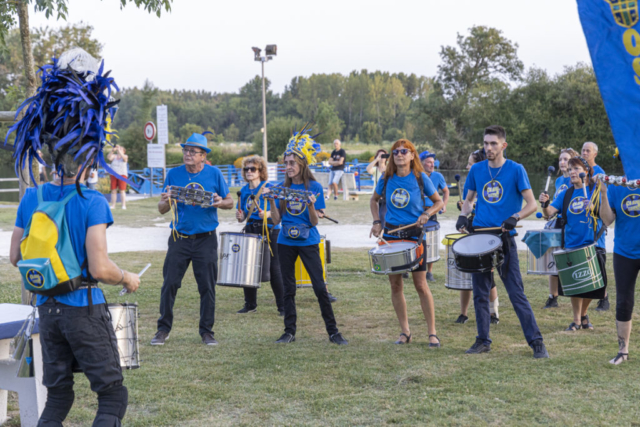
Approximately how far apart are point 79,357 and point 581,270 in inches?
188

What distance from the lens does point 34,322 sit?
3.89m

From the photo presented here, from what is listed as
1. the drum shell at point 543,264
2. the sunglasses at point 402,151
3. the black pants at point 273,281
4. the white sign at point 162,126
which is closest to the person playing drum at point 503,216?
the sunglasses at point 402,151

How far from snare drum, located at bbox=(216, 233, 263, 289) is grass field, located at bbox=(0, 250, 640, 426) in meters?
0.52

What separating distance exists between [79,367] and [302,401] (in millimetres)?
1850

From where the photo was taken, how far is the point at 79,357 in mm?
3377

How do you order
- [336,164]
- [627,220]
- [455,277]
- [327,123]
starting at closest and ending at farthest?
[627,220]
[455,277]
[336,164]
[327,123]

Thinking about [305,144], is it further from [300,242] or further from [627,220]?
[627,220]

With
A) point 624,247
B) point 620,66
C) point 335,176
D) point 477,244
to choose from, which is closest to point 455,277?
point 477,244

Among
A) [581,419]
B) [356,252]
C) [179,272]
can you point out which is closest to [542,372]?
[581,419]

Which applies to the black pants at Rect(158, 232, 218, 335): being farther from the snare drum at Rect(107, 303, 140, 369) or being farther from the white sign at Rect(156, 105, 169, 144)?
the white sign at Rect(156, 105, 169, 144)

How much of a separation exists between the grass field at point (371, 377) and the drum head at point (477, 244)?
0.97 meters

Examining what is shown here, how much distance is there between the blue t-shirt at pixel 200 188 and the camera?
254 inches

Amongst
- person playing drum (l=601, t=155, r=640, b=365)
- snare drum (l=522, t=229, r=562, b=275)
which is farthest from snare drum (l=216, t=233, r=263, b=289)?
person playing drum (l=601, t=155, r=640, b=365)

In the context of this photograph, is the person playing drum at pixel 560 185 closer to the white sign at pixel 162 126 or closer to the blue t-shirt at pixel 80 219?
the blue t-shirt at pixel 80 219
